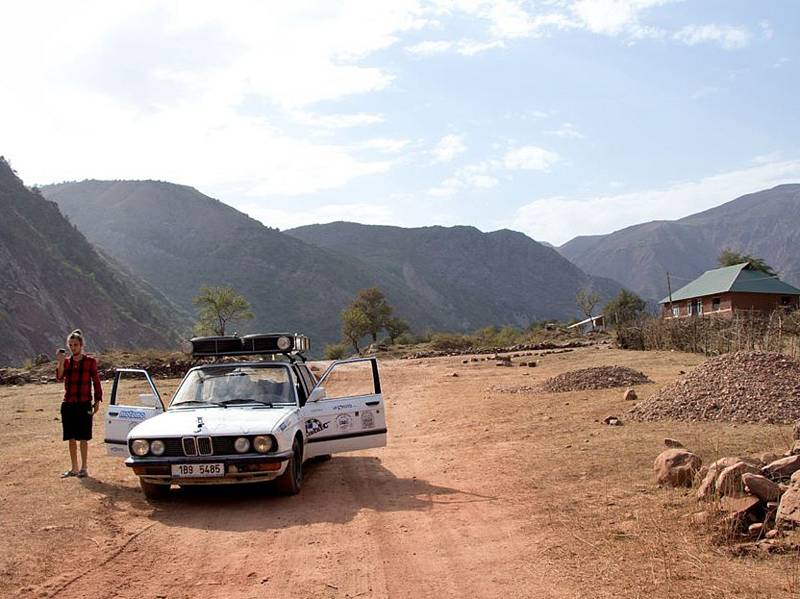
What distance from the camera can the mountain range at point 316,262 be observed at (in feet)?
355

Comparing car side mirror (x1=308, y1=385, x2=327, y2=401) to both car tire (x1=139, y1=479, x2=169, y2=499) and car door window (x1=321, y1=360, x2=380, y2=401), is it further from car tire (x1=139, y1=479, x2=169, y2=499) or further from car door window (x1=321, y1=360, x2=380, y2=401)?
car door window (x1=321, y1=360, x2=380, y2=401)

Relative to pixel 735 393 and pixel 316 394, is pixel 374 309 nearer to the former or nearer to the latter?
pixel 735 393

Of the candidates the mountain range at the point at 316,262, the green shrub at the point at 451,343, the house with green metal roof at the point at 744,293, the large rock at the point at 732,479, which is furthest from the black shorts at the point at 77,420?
the mountain range at the point at 316,262

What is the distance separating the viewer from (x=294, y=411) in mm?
8945

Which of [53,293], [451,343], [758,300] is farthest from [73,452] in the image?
[758,300]

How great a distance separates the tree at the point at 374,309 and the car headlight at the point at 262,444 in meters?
65.6

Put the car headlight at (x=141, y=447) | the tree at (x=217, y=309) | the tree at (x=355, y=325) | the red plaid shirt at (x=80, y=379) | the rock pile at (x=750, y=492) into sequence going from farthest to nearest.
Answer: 1. the tree at (x=355, y=325)
2. the tree at (x=217, y=309)
3. the red plaid shirt at (x=80, y=379)
4. the car headlight at (x=141, y=447)
5. the rock pile at (x=750, y=492)

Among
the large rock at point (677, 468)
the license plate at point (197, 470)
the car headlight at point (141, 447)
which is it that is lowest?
the large rock at point (677, 468)

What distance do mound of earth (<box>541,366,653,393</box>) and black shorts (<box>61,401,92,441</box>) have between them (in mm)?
12297

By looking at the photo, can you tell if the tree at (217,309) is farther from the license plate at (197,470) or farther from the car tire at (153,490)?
the license plate at (197,470)

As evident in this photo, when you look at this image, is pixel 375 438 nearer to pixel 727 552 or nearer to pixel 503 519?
pixel 503 519

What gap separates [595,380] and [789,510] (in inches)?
530

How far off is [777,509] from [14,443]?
12.5 meters

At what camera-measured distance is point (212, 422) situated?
27.2 ft
